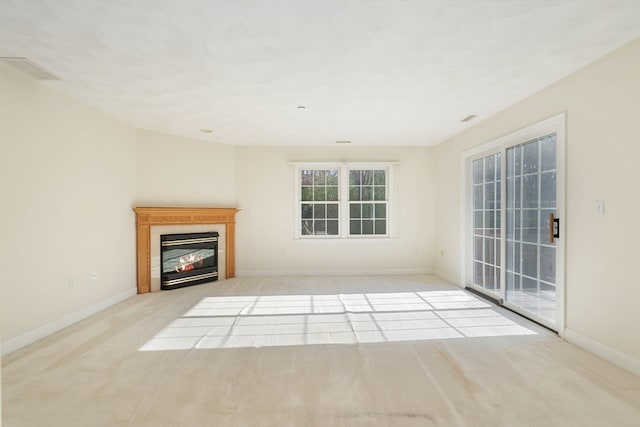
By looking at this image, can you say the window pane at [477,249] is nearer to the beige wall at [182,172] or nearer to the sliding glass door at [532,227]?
the sliding glass door at [532,227]

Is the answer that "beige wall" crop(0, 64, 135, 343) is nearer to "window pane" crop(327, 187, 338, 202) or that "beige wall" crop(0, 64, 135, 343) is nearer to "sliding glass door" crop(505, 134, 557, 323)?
"window pane" crop(327, 187, 338, 202)

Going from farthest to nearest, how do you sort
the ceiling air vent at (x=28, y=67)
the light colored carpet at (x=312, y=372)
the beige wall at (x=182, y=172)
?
1. the beige wall at (x=182, y=172)
2. the ceiling air vent at (x=28, y=67)
3. the light colored carpet at (x=312, y=372)

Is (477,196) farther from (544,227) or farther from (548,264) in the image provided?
(548,264)

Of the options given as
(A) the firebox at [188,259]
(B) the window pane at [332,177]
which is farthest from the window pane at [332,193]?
(A) the firebox at [188,259]

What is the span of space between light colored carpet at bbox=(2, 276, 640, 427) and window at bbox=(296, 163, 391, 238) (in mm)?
2277

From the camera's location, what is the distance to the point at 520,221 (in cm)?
375

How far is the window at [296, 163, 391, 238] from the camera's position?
603cm

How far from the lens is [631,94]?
245cm

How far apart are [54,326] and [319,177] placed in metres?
4.33

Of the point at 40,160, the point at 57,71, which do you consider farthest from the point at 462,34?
the point at 40,160

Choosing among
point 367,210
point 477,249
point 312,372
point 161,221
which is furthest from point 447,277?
point 161,221

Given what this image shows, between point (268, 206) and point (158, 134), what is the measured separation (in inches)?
84.8

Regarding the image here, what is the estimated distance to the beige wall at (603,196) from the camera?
2.45 m

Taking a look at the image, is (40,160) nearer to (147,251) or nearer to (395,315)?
(147,251)
